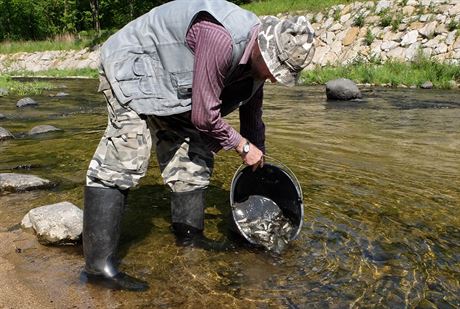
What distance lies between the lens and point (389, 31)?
16734mm

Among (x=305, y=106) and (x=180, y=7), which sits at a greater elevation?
(x=180, y=7)

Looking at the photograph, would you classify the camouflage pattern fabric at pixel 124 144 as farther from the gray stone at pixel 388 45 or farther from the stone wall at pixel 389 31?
the gray stone at pixel 388 45

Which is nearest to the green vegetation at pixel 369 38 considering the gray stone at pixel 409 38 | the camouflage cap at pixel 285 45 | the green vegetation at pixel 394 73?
the gray stone at pixel 409 38

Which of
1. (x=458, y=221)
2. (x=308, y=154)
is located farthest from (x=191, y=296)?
(x=308, y=154)

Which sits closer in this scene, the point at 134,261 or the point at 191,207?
the point at 134,261

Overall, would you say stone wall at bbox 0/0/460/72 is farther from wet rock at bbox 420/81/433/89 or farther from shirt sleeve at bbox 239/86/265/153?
shirt sleeve at bbox 239/86/265/153

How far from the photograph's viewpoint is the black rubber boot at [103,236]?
235 centimetres

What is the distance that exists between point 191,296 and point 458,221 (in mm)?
2040

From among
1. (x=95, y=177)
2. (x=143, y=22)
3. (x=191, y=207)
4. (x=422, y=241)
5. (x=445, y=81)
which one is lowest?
(x=445, y=81)

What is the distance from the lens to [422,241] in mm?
2984

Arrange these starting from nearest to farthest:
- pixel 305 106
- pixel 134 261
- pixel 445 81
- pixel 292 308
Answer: pixel 292 308 → pixel 134 261 → pixel 305 106 → pixel 445 81

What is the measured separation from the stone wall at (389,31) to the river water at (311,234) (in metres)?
9.56

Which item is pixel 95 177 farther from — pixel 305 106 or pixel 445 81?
pixel 445 81

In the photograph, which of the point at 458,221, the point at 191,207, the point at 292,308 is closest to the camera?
the point at 292,308
